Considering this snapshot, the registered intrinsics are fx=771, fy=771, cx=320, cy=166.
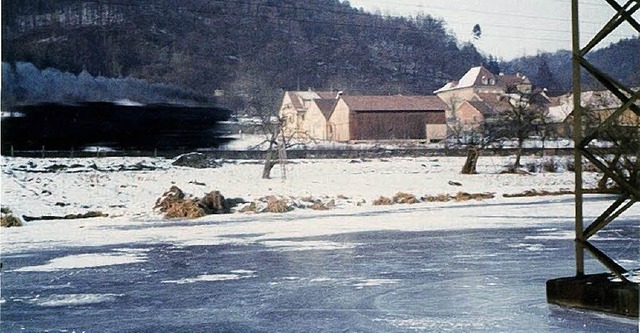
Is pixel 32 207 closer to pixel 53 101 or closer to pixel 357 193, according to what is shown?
pixel 53 101

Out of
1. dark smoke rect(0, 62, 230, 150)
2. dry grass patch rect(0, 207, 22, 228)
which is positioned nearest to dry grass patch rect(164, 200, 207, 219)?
dark smoke rect(0, 62, 230, 150)

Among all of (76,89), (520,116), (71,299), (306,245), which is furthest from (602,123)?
(76,89)

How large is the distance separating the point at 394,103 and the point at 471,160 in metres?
1.42

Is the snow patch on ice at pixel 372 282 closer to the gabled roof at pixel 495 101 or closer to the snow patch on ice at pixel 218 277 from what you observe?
the snow patch on ice at pixel 218 277

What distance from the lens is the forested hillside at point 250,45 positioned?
9883 mm

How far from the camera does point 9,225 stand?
9.44 m

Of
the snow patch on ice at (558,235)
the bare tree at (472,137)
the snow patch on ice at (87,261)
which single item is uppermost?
the bare tree at (472,137)

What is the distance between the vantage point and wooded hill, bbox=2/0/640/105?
9891mm

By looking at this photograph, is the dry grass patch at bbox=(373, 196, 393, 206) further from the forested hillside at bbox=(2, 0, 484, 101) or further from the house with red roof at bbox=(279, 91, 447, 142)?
the forested hillside at bbox=(2, 0, 484, 101)

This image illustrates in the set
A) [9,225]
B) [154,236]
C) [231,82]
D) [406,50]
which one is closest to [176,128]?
[231,82]

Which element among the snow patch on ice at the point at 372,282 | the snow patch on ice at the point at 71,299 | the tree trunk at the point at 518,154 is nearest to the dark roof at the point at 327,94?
the tree trunk at the point at 518,154

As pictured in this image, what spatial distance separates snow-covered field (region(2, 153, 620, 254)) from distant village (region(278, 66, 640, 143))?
419 mm

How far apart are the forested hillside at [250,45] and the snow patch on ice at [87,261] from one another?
112 inches

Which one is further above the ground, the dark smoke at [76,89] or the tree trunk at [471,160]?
the dark smoke at [76,89]
